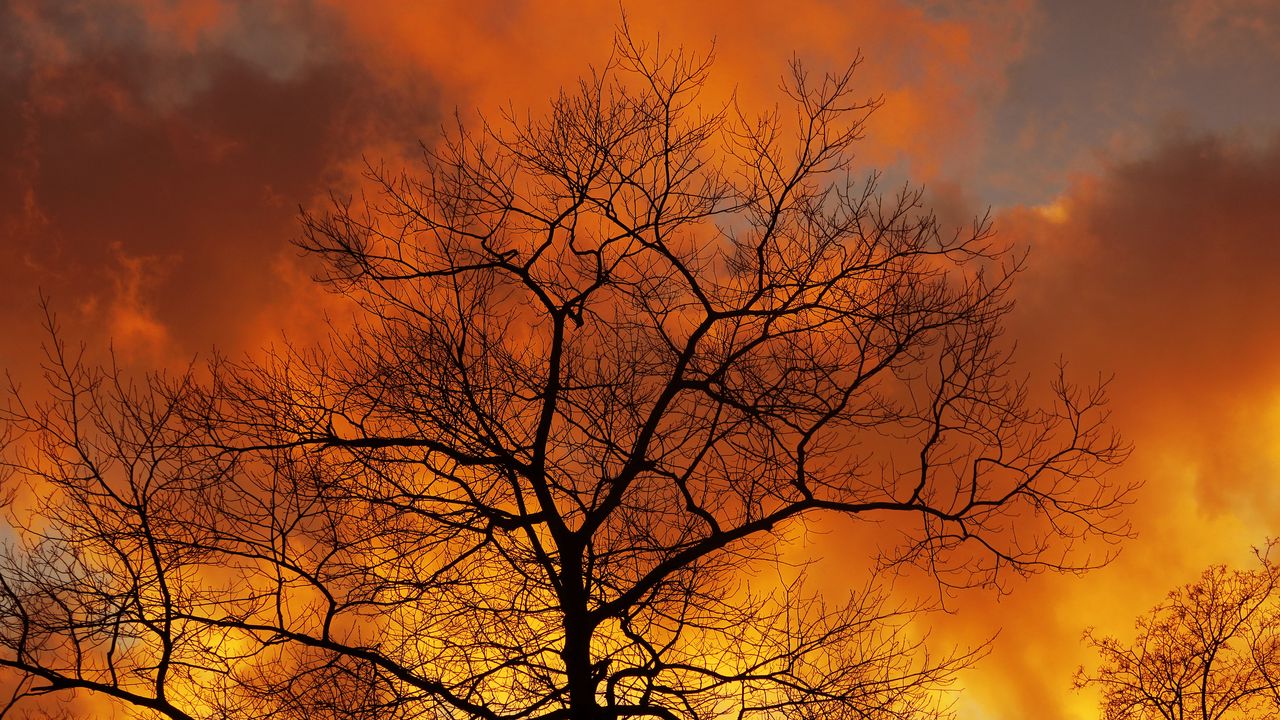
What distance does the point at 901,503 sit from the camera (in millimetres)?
9352

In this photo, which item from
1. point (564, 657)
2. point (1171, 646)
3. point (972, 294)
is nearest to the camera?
point (564, 657)

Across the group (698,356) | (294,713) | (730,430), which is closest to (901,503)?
(730,430)

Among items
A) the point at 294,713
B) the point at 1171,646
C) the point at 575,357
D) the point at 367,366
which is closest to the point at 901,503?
the point at 575,357

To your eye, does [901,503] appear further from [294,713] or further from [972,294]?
[294,713]

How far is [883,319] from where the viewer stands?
29.8 feet

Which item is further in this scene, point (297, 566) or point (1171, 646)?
point (1171, 646)

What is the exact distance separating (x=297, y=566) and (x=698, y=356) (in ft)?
13.5

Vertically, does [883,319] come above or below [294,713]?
above

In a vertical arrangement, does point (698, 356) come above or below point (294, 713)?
above

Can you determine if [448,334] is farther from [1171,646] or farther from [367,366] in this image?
[1171,646]

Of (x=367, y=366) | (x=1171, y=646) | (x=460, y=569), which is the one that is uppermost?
(x=1171, y=646)

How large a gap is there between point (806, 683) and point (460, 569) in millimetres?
3279

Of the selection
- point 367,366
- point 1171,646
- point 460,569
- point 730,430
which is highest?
point 1171,646

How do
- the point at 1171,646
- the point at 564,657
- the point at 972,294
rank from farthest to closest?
the point at 1171,646
the point at 972,294
the point at 564,657
